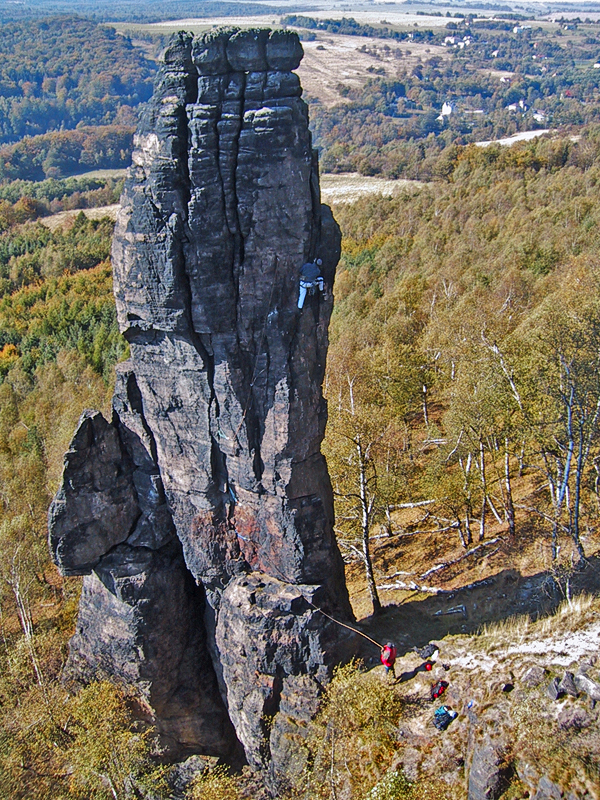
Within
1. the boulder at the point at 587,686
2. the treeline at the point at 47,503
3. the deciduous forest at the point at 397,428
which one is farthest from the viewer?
the treeline at the point at 47,503

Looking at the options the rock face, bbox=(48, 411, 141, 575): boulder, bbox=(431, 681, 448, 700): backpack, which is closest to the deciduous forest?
bbox=(431, 681, 448, 700): backpack

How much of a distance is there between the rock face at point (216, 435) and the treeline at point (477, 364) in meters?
5.37

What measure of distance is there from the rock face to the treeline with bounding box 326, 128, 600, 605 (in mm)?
5368

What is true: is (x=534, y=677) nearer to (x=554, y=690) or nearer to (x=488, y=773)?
(x=554, y=690)

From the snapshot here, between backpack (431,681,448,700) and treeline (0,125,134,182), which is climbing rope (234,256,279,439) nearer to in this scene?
backpack (431,681,448,700)

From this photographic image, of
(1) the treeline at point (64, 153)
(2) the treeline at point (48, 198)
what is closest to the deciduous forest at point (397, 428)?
(2) the treeline at point (48, 198)

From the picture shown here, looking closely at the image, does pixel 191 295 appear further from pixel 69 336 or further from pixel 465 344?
pixel 69 336

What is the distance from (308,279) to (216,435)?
21.1 ft

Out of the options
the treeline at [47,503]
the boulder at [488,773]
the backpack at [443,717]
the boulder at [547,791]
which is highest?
the boulder at [547,791]

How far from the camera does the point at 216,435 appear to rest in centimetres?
2148

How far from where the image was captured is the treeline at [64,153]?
163 metres

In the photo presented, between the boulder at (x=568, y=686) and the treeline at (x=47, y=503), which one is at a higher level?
the boulder at (x=568, y=686)

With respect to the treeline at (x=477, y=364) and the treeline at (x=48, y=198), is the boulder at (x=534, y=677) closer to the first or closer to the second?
the treeline at (x=477, y=364)

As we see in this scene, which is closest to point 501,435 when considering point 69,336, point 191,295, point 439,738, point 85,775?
point 439,738
